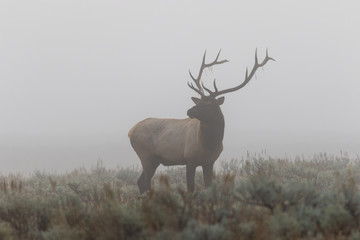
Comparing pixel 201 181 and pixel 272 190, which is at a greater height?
pixel 272 190

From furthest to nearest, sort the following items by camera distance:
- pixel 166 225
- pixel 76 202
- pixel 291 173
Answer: pixel 291 173 < pixel 76 202 < pixel 166 225

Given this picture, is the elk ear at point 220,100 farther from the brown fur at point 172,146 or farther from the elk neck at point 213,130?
the brown fur at point 172,146

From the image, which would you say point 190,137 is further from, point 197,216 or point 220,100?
point 197,216

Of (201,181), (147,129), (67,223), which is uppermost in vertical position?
(147,129)

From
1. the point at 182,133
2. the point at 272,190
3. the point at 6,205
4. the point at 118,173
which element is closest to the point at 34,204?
the point at 6,205

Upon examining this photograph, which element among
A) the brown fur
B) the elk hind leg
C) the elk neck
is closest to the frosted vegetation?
the elk neck

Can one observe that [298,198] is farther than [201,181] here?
No

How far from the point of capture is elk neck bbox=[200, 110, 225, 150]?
8.56 meters

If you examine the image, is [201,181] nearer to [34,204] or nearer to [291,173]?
[291,173]

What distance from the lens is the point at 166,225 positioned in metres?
3.77

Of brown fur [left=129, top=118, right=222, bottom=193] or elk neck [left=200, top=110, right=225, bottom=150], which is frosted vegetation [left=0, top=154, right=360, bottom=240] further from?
brown fur [left=129, top=118, right=222, bottom=193]

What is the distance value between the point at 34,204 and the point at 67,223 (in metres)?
0.60

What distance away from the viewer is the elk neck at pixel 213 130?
8.56 m

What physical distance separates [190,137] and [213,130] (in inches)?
21.7
